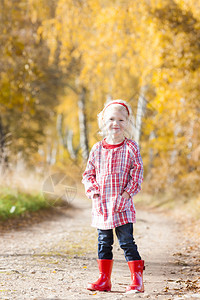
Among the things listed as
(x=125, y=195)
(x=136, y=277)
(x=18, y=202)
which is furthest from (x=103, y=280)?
(x=18, y=202)

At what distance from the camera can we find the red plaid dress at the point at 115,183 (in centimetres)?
349

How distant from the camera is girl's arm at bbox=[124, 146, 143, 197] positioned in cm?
350

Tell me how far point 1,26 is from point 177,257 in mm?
5453

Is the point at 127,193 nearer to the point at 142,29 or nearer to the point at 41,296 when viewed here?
the point at 41,296

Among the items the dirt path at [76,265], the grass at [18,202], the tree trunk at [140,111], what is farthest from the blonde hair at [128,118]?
the tree trunk at [140,111]

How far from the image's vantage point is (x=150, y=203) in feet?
48.0

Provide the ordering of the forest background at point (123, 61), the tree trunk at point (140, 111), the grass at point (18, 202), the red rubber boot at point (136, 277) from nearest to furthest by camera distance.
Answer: the red rubber boot at point (136, 277) → the grass at point (18, 202) → the forest background at point (123, 61) → the tree trunk at point (140, 111)

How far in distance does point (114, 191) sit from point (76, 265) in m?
1.46

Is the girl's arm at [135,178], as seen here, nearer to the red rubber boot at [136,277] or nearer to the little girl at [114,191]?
the little girl at [114,191]

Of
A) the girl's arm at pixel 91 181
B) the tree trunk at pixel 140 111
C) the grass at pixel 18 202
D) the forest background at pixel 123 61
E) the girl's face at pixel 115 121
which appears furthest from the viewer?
the tree trunk at pixel 140 111

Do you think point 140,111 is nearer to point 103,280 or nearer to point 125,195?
point 125,195

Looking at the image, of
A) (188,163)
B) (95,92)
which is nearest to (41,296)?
(188,163)

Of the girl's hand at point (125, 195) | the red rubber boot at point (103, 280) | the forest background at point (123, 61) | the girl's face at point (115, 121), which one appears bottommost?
the red rubber boot at point (103, 280)

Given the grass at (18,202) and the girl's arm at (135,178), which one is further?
the grass at (18,202)
